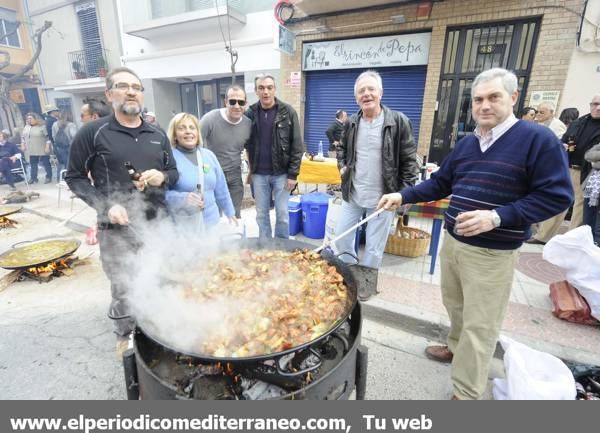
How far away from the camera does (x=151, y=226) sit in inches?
111

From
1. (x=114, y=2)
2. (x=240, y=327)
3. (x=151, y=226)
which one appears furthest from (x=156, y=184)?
(x=114, y=2)

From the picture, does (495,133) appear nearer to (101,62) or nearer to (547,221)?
(547,221)

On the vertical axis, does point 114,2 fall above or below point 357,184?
above

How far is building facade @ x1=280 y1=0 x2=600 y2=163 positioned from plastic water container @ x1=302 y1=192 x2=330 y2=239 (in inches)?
161

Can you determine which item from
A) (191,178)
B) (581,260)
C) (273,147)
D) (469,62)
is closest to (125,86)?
(191,178)

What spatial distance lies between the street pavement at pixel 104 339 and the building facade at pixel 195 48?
7922 millimetres

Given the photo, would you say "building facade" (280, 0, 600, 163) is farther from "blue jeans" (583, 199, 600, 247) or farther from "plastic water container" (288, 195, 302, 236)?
"plastic water container" (288, 195, 302, 236)

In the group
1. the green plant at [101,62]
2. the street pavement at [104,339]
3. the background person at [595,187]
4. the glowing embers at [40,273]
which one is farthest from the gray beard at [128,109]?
the green plant at [101,62]

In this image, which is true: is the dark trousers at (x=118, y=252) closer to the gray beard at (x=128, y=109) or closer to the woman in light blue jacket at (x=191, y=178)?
the woman in light blue jacket at (x=191, y=178)

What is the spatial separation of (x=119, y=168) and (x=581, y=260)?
171 inches

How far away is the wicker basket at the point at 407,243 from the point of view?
451 cm

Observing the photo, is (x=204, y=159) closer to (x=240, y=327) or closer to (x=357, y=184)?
(x=357, y=184)

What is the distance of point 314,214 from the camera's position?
204 inches
